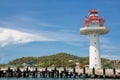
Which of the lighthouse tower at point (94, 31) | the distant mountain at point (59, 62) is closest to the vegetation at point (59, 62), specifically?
the distant mountain at point (59, 62)

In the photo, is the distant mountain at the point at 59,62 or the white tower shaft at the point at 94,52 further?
the distant mountain at the point at 59,62

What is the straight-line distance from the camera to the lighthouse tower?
62719 mm

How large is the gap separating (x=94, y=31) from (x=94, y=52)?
418 centimetres

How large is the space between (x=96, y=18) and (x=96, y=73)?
11.2 m

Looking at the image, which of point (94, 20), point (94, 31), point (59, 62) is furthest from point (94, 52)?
point (59, 62)

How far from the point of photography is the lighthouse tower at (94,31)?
2469 inches

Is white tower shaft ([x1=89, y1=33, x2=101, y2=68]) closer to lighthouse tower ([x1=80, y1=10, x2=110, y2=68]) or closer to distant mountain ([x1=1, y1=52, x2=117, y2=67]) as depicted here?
lighthouse tower ([x1=80, y1=10, x2=110, y2=68])

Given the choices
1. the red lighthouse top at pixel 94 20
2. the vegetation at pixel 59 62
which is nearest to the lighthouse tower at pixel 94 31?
the red lighthouse top at pixel 94 20

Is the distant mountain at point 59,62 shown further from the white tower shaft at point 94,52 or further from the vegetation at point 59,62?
the white tower shaft at point 94,52

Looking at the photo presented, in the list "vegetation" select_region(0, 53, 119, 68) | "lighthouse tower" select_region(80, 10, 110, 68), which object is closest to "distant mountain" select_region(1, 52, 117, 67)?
"vegetation" select_region(0, 53, 119, 68)

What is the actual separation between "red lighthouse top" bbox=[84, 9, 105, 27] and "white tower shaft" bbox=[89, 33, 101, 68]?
231 cm

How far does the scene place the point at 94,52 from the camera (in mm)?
62812

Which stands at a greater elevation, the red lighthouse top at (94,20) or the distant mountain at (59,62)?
the red lighthouse top at (94,20)

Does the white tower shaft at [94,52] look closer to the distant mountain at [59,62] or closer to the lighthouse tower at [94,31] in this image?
the lighthouse tower at [94,31]
